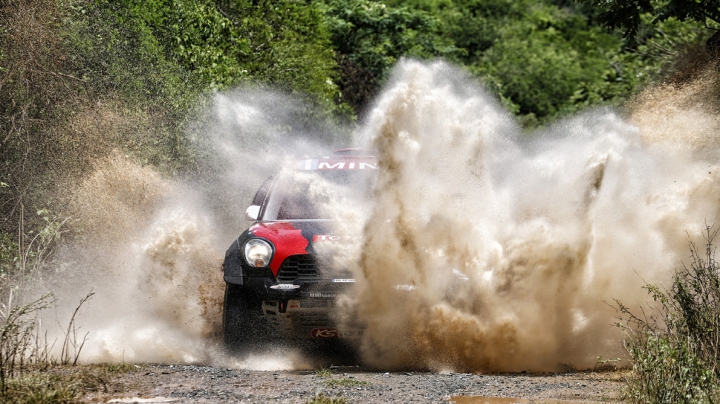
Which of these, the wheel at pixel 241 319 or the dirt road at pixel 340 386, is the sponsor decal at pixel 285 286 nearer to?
the wheel at pixel 241 319

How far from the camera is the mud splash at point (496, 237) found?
8664 millimetres

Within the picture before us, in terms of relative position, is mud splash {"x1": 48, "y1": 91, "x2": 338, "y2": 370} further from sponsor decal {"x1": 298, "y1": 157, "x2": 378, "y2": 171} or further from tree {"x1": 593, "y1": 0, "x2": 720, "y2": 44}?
tree {"x1": 593, "y1": 0, "x2": 720, "y2": 44}

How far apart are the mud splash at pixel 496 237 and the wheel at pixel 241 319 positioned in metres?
0.96

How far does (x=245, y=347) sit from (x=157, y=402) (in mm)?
2520

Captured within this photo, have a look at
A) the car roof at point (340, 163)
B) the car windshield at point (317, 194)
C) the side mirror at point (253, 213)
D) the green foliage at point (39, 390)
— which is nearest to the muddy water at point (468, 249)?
the car windshield at point (317, 194)

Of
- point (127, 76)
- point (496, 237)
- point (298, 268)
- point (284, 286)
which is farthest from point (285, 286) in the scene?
point (127, 76)

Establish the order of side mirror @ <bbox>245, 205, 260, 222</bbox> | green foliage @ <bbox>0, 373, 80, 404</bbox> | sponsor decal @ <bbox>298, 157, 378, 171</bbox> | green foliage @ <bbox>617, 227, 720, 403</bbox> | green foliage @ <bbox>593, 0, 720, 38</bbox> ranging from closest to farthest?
green foliage @ <bbox>0, 373, 80, 404</bbox> → green foliage @ <bbox>617, 227, 720, 403</bbox> → side mirror @ <bbox>245, 205, 260, 222</bbox> → sponsor decal @ <bbox>298, 157, 378, 171</bbox> → green foliage @ <bbox>593, 0, 720, 38</bbox>

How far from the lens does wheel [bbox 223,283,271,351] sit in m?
8.88

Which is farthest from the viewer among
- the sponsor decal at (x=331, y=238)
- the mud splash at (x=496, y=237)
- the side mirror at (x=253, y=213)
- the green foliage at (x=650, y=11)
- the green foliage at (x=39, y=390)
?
the green foliage at (x=650, y=11)

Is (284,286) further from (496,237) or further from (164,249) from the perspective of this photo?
(164,249)

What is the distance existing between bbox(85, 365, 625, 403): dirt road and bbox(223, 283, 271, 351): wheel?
2.00ft

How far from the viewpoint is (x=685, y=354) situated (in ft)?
20.8

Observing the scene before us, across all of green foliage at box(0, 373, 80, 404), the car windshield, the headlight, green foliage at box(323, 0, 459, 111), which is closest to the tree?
the car windshield

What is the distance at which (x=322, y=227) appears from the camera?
927 cm
